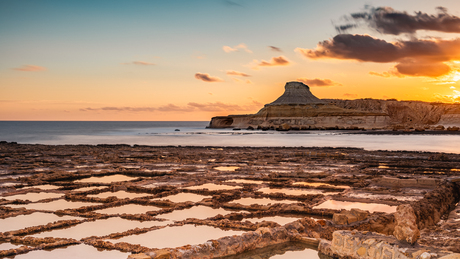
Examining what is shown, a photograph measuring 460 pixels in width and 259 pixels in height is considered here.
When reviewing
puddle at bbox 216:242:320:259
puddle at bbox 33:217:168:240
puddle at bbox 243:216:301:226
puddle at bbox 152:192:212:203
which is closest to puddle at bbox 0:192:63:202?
puddle at bbox 152:192:212:203

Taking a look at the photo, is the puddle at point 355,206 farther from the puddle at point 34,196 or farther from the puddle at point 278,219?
the puddle at point 34,196

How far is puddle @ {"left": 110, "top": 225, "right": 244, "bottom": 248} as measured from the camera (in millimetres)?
6066

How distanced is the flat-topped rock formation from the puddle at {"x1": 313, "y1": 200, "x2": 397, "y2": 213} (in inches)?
2783

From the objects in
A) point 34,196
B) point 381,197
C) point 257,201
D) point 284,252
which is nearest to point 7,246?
point 284,252

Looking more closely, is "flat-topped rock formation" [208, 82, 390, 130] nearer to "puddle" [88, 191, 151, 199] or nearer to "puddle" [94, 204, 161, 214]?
"puddle" [88, 191, 151, 199]

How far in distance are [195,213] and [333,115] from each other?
287ft

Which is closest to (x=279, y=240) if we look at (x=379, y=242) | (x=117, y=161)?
(x=379, y=242)

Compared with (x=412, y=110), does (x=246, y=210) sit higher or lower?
lower

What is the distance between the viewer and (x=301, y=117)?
93562mm

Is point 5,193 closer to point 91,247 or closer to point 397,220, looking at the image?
point 91,247

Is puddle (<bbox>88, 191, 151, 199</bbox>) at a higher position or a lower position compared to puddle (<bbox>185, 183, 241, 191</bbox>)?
lower

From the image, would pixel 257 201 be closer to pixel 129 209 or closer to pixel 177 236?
pixel 129 209

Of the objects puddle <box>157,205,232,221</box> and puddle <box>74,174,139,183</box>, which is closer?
puddle <box>157,205,232,221</box>

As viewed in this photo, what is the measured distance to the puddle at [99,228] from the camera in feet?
21.5
